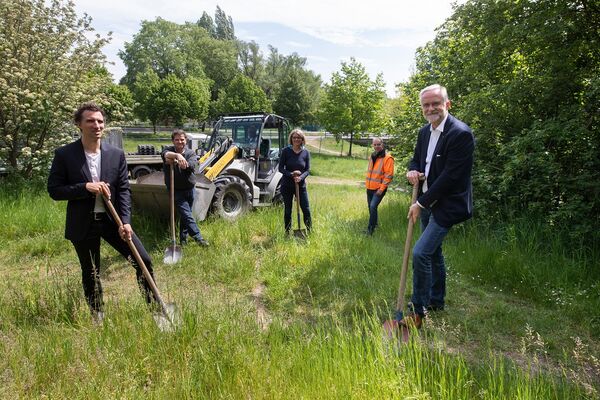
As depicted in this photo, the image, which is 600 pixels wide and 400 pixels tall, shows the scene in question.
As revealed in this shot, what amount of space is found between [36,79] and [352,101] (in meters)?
22.6

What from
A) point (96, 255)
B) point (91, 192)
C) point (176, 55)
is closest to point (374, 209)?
point (96, 255)

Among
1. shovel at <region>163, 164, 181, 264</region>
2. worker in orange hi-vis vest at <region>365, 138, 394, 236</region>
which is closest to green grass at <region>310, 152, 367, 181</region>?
worker in orange hi-vis vest at <region>365, 138, 394, 236</region>

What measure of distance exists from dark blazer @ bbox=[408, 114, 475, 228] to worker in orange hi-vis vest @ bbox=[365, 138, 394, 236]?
3.18 metres

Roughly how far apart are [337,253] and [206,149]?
4.50 m

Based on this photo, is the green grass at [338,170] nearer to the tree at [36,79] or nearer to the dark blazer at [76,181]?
the tree at [36,79]

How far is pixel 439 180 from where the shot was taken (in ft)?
10.7

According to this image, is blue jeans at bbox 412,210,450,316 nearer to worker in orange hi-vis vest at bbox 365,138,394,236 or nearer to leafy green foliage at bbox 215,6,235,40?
worker in orange hi-vis vest at bbox 365,138,394,236

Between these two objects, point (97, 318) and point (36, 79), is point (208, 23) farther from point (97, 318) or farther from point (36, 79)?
point (97, 318)

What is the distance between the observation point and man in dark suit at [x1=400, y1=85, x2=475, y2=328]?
3230 millimetres

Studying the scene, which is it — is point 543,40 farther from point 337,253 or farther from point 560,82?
point 337,253

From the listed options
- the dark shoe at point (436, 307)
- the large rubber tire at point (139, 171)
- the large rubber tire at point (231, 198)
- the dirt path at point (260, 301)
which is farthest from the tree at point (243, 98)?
the dark shoe at point (436, 307)

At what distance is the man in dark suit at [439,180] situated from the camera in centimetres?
323

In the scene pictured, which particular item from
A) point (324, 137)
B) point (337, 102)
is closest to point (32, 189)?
point (337, 102)

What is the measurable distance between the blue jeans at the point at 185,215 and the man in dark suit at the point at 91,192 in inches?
86.4
